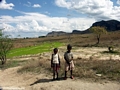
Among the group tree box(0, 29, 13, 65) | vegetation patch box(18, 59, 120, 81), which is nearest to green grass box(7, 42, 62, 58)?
tree box(0, 29, 13, 65)

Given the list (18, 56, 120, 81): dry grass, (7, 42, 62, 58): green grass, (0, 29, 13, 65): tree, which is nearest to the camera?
(18, 56, 120, 81): dry grass

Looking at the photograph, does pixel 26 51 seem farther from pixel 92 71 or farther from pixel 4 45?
pixel 92 71

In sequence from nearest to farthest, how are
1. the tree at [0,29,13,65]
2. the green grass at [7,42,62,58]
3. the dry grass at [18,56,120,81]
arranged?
1. the dry grass at [18,56,120,81]
2. the tree at [0,29,13,65]
3. the green grass at [7,42,62,58]

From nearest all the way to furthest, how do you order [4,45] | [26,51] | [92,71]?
[92,71] → [4,45] → [26,51]

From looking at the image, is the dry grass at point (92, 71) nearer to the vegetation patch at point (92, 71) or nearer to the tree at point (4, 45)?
the vegetation patch at point (92, 71)

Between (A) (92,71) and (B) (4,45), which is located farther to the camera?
(B) (4,45)

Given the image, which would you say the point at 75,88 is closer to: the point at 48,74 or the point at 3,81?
the point at 48,74

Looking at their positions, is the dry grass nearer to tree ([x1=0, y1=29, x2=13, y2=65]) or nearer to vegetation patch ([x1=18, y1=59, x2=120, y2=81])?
vegetation patch ([x1=18, y1=59, x2=120, y2=81])

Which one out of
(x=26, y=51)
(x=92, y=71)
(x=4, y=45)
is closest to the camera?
(x=92, y=71)

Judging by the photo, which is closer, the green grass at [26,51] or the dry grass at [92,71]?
the dry grass at [92,71]

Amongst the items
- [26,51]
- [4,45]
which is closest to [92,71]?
[4,45]

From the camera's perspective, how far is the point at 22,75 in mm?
15453

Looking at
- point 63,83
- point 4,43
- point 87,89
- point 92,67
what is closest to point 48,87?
point 63,83

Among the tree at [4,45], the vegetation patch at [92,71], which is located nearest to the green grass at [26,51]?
the tree at [4,45]
